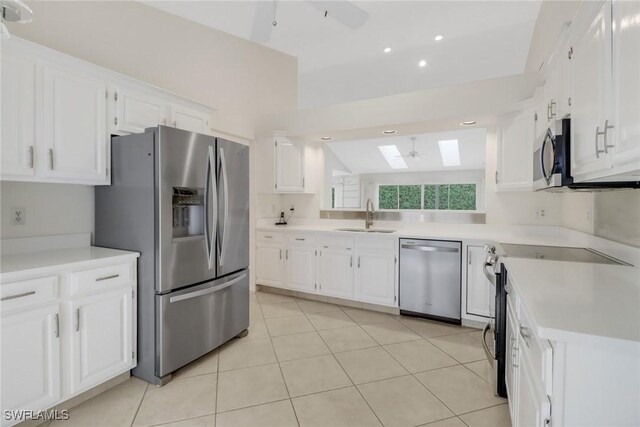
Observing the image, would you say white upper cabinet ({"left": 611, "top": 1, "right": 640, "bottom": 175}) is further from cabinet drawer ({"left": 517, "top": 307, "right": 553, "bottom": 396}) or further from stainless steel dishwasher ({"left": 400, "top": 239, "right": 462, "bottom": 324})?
stainless steel dishwasher ({"left": 400, "top": 239, "right": 462, "bottom": 324})

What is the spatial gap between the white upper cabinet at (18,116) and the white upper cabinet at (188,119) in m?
1.02

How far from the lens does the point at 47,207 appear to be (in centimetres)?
221

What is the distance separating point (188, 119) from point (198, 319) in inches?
73.2

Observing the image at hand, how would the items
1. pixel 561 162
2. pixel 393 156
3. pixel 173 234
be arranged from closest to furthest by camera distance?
pixel 561 162 → pixel 173 234 → pixel 393 156

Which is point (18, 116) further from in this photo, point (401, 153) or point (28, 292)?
point (401, 153)

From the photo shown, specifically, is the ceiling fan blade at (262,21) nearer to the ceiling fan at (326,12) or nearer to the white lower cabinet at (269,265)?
the ceiling fan at (326,12)

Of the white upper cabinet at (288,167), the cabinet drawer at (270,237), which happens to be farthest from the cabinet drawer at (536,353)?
the white upper cabinet at (288,167)

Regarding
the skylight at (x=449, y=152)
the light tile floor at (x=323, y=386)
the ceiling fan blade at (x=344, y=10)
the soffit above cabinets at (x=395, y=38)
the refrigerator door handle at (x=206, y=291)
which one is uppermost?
the soffit above cabinets at (x=395, y=38)

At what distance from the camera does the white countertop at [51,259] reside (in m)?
1.58

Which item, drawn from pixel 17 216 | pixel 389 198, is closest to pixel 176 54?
pixel 17 216

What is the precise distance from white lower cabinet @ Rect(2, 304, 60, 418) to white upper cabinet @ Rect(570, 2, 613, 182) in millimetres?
2759

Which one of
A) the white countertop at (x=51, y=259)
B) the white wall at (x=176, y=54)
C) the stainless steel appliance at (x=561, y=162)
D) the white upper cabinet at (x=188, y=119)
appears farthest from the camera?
the white upper cabinet at (x=188, y=119)

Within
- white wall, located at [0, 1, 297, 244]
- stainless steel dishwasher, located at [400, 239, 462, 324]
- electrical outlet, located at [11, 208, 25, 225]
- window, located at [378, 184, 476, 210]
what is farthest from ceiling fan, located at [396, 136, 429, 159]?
electrical outlet, located at [11, 208, 25, 225]

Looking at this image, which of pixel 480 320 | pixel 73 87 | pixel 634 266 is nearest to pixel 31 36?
pixel 73 87
